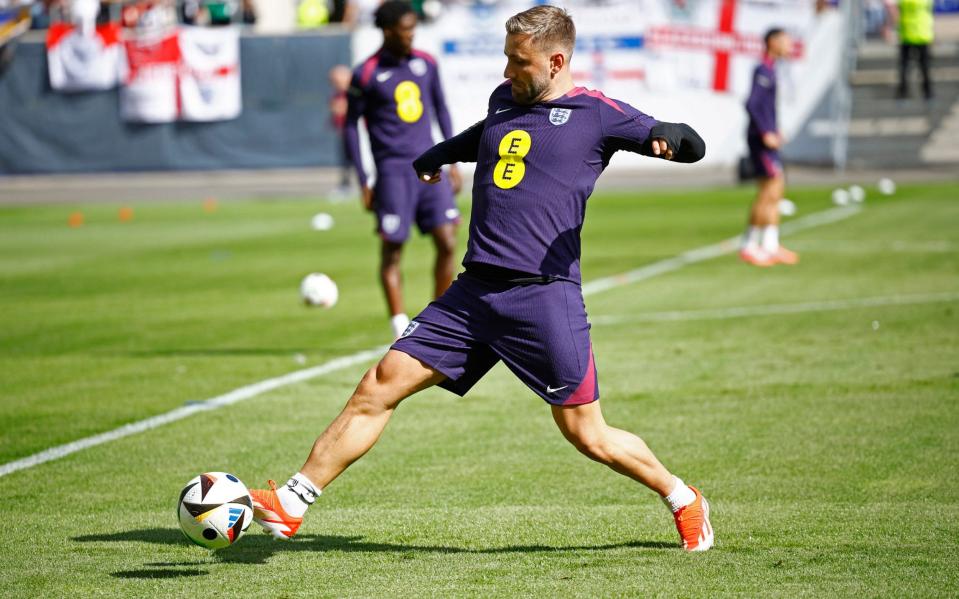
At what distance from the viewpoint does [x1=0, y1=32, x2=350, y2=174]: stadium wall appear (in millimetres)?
34594

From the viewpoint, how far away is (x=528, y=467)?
7.52m

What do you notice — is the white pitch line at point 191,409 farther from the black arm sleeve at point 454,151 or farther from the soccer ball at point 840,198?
the soccer ball at point 840,198

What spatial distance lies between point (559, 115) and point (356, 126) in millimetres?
6308

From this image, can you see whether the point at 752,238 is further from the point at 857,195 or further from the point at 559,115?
the point at 559,115

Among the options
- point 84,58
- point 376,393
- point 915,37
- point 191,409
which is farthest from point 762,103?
point 84,58

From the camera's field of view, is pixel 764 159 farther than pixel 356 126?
Yes

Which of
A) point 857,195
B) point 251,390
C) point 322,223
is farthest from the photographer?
point 857,195

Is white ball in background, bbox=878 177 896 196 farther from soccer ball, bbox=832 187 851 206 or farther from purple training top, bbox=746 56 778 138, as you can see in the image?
purple training top, bbox=746 56 778 138

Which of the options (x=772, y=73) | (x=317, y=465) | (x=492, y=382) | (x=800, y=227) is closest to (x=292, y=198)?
(x=800, y=227)

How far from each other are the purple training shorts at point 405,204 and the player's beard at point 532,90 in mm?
5527

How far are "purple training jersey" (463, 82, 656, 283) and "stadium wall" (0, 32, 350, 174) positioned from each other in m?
29.2

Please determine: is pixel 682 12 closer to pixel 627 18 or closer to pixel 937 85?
pixel 627 18

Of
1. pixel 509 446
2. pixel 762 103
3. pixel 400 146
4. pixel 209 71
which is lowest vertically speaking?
pixel 209 71

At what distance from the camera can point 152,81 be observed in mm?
34406
